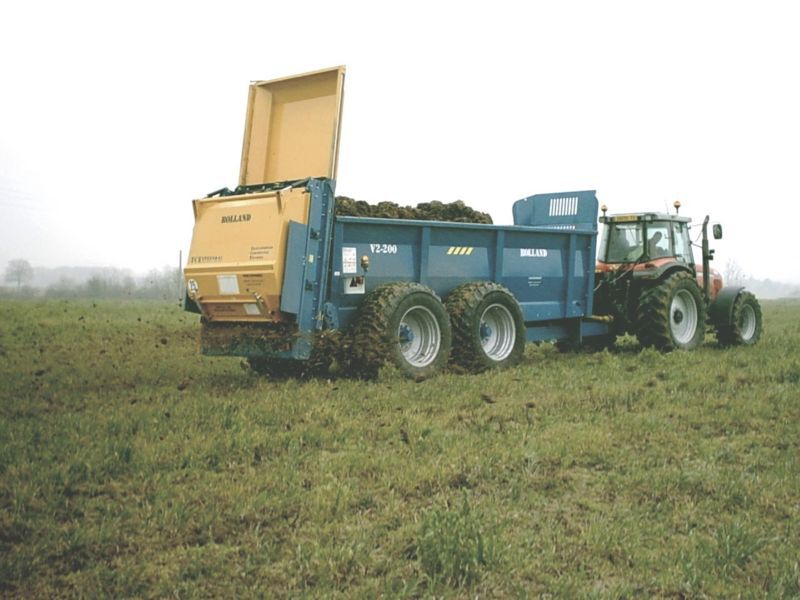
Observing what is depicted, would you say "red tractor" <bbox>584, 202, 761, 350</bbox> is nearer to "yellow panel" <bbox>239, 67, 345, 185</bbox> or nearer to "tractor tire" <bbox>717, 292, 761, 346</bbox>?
"tractor tire" <bbox>717, 292, 761, 346</bbox>

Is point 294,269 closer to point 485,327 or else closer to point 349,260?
point 349,260

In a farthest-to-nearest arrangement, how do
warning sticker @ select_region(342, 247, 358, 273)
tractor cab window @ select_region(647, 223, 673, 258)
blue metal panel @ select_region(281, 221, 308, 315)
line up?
tractor cab window @ select_region(647, 223, 673, 258), warning sticker @ select_region(342, 247, 358, 273), blue metal panel @ select_region(281, 221, 308, 315)

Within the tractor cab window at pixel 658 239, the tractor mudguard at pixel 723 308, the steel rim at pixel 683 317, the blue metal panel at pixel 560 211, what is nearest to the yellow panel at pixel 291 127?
the blue metal panel at pixel 560 211

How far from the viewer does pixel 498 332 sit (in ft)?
38.7

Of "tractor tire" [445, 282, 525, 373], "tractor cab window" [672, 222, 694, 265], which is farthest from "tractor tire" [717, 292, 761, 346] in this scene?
"tractor tire" [445, 282, 525, 373]

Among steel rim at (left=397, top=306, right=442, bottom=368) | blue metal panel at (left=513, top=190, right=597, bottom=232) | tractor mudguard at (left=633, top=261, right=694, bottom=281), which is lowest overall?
steel rim at (left=397, top=306, right=442, bottom=368)

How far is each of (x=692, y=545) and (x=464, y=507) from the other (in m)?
1.27

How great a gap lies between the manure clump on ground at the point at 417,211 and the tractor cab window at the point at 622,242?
8.37 ft

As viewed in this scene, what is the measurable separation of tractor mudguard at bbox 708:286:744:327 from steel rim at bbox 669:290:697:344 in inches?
34.4

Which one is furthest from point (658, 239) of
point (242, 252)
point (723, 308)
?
point (242, 252)

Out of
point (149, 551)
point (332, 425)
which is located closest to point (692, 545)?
point (149, 551)

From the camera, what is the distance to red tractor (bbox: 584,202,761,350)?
1334cm

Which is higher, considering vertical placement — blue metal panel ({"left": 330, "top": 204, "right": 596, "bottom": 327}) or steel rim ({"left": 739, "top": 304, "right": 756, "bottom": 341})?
blue metal panel ({"left": 330, "top": 204, "right": 596, "bottom": 327})

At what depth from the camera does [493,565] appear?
452 centimetres
